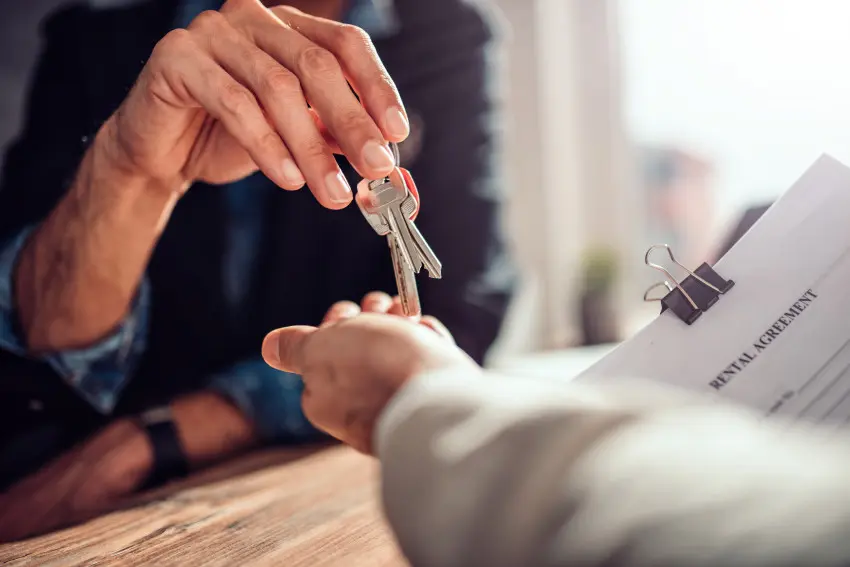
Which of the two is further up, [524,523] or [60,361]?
[524,523]

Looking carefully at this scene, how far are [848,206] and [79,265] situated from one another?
1.85 feet

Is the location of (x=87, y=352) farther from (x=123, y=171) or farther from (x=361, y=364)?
(x=361, y=364)

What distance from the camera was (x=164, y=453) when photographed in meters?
0.54

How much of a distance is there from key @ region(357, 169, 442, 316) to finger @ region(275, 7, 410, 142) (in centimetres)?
3

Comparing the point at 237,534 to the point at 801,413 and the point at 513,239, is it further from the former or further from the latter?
the point at 513,239

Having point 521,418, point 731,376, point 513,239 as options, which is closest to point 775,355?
point 731,376

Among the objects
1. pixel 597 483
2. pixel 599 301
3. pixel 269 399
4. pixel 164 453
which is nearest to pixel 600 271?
pixel 599 301

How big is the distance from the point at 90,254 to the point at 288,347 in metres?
0.34

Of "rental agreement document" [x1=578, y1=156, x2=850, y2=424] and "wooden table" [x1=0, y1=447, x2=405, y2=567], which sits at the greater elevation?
"rental agreement document" [x1=578, y1=156, x2=850, y2=424]

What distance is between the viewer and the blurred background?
1.86 m

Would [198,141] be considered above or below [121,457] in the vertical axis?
above

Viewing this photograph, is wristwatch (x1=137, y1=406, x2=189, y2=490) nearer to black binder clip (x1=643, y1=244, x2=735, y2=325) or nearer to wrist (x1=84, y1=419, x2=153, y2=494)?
wrist (x1=84, y1=419, x2=153, y2=494)

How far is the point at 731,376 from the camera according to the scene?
268 mm

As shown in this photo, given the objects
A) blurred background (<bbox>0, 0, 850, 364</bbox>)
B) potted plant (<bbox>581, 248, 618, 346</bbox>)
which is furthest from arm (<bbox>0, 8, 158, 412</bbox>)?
potted plant (<bbox>581, 248, 618, 346</bbox>)
